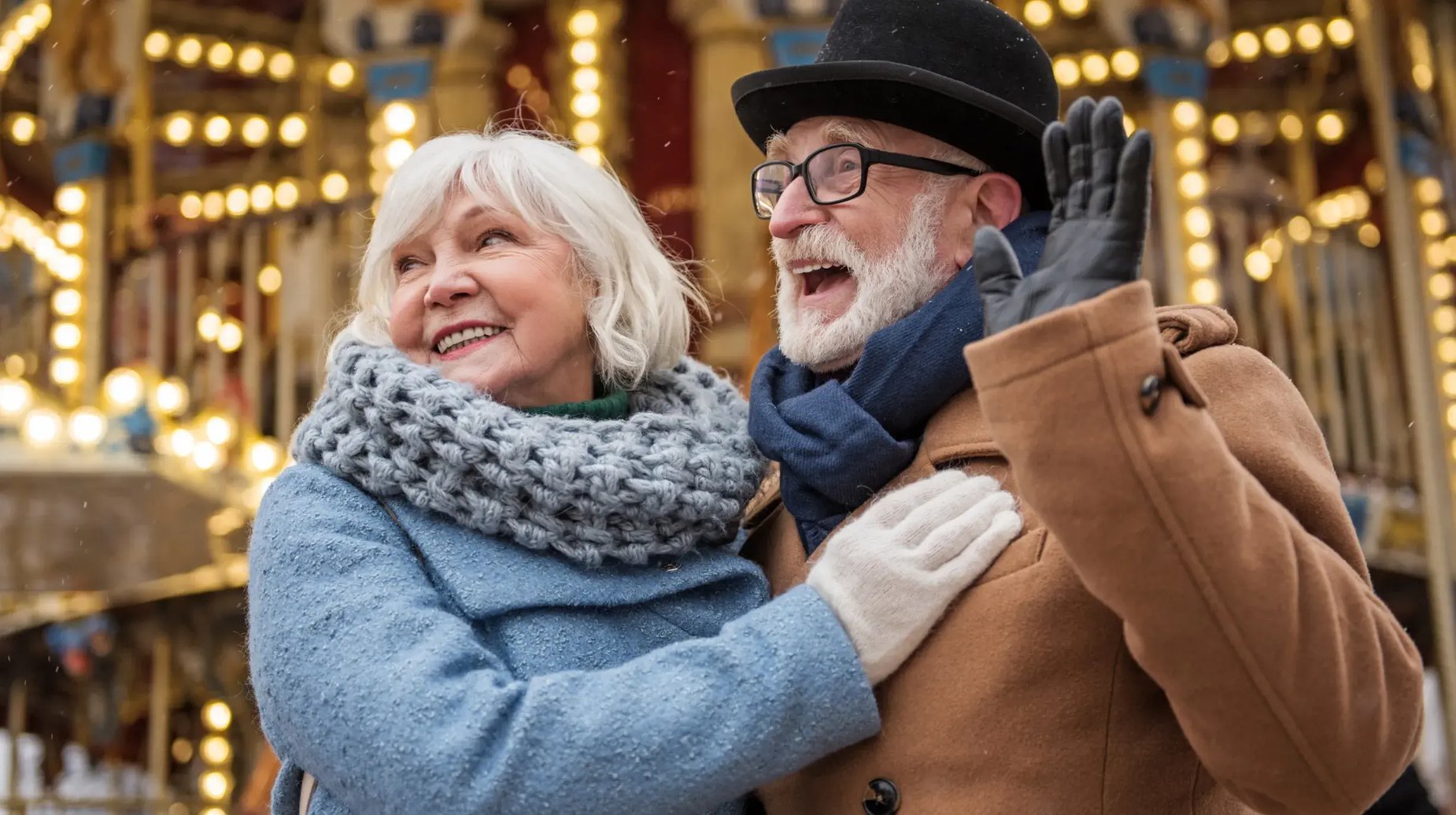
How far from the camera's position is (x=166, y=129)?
9.00 meters

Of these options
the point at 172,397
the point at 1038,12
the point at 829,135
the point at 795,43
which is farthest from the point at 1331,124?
the point at 829,135

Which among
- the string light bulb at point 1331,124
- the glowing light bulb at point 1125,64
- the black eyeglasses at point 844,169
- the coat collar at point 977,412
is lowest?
the coat collar at point 977,412

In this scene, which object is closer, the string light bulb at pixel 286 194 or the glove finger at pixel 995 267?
the glove finger at pixel 995 267

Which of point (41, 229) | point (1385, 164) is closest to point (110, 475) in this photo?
point (41, 229)

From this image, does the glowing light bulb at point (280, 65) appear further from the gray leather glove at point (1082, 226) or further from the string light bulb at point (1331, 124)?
the gray leather glove at point (1082, 226)

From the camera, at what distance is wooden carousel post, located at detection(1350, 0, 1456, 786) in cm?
668

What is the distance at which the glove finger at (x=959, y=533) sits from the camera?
182 centimetres

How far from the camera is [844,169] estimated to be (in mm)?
2330

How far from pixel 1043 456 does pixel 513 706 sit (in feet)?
2.20

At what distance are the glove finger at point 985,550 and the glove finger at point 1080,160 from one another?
42cm

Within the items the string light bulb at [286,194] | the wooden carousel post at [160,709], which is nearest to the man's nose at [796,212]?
the wooden carousel post at [160,709]

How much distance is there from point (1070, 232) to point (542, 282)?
0.91 metres

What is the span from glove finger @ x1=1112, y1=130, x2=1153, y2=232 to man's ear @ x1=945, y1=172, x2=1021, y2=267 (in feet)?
2.45

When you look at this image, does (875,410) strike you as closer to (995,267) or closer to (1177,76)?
(995,267)
